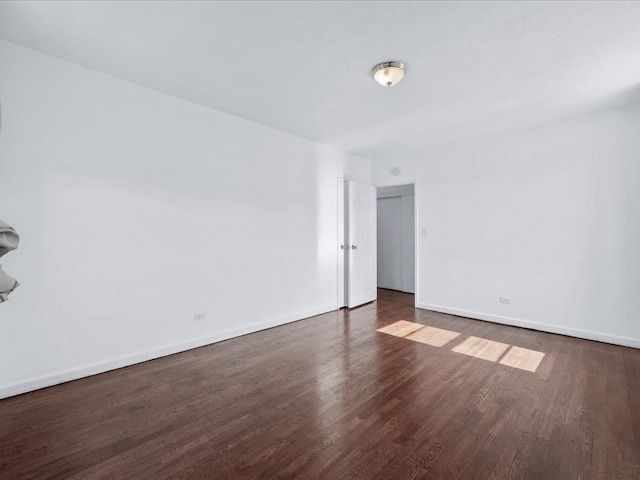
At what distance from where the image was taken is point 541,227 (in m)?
4.02

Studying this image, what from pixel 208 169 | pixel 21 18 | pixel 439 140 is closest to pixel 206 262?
pixel 208 169

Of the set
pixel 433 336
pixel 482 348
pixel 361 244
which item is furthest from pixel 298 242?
pixel 482 348

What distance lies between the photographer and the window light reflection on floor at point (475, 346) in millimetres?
3059

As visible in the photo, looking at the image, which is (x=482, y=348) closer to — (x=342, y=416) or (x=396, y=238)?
(x=342, y=416)

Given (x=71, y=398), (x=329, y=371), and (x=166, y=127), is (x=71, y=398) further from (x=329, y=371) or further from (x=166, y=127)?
(x=166, y=127)

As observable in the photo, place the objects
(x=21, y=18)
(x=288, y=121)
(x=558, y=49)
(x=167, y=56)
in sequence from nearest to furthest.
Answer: (x=21, y=18), (x=558, y=49), (x=167, y=56), (x=288, y=121)

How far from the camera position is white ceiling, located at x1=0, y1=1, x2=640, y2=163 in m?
2.00

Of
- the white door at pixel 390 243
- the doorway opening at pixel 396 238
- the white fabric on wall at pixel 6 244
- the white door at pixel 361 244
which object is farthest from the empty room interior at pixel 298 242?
the white door at pixel 390 243

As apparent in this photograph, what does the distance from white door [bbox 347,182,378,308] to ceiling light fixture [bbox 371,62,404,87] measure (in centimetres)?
259

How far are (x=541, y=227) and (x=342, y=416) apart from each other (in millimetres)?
3603

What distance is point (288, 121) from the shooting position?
3.91 m

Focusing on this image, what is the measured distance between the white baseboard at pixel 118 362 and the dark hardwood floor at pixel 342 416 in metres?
0.07

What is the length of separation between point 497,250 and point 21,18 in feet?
17.7

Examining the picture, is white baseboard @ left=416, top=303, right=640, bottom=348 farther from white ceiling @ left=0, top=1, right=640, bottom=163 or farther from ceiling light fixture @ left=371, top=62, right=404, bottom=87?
ceiling light fixture @ left=371, top=62, right=404, bottom=87
